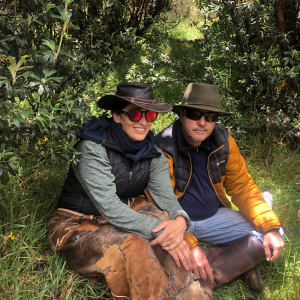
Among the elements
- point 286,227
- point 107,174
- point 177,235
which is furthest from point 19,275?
point 286,227

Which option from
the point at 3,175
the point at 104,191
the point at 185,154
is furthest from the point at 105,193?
the point at 185,154

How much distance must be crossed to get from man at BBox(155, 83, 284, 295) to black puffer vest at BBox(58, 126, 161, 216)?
419 millimetres

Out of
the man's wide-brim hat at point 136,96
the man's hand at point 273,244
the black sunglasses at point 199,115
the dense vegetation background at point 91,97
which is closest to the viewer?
the dense vegetation background at point 91,97

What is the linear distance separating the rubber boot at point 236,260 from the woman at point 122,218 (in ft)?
1.35

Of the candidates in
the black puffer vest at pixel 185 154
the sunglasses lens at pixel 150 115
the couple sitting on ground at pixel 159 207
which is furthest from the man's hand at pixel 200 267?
the sunglasses lens at pixel 150 115

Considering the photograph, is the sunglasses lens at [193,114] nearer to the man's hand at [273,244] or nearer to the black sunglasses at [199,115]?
the black sunglasses at [199,115]

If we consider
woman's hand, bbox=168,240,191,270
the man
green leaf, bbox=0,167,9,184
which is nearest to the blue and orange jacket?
the man

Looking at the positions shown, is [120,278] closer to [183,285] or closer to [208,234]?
[183,285]

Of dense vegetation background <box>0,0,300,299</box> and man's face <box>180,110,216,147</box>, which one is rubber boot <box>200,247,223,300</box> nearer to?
dense vegetation background <box>0,0,300,299</box>

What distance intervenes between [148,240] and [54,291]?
831 millimetres

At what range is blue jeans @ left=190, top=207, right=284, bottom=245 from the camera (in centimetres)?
298

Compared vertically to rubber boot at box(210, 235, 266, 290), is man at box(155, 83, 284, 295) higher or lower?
higher

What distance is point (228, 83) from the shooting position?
471 cm

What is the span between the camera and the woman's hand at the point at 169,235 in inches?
86.5
